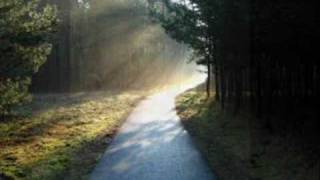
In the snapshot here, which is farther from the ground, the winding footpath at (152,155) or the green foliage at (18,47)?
the green foliage at (18,47)

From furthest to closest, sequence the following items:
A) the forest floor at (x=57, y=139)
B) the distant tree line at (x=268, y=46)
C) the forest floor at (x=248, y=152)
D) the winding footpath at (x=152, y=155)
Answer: the forest floor at (x=57, y=139) < the distant tree line at (x=268, y=46) < the winding footpath at (x=152, y=155) < the forest floor at (x=248, y=152)

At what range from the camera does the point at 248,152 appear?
1508 centimetres

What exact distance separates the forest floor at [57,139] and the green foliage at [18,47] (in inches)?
64.6

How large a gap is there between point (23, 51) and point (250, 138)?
7.98 meters

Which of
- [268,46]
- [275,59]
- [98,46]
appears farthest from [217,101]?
[98,46]

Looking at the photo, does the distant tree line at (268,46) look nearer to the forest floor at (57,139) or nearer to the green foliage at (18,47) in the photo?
the forest floor at (57,139)

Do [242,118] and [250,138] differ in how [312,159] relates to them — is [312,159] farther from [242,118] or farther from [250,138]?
[242,118]

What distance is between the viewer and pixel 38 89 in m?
51.5

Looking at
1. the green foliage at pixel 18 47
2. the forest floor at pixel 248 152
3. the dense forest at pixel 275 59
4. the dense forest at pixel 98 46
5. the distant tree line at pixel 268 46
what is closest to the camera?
the forest floor at pixel 248 152

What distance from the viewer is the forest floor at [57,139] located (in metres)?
14.2

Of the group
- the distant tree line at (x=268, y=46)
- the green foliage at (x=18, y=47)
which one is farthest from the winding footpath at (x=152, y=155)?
the green foliage at (x=18, y=47)

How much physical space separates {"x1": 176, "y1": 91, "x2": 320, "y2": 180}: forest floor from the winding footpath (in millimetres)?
369

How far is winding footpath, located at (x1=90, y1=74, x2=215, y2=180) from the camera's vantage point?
13.0 metres

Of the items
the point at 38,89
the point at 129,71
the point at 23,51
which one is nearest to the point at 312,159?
the point at 23,51
